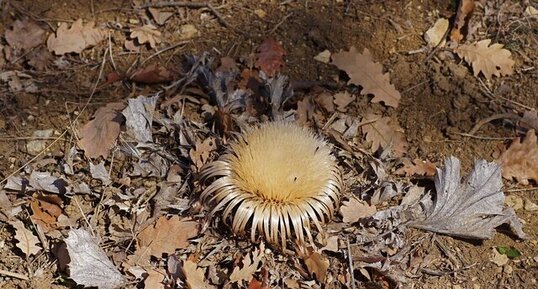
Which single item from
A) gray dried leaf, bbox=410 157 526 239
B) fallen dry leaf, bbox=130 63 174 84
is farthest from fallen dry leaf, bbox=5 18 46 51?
gray dried leaf, bbox=410 157 526 239

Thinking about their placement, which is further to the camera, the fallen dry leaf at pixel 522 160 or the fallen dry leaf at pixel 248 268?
the fallen dry leaf at pixel 522 160

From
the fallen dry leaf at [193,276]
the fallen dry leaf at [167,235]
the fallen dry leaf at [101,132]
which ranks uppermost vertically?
the fallen dry leaf at [101,132]

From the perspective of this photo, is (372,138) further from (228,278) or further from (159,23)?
(159,23)

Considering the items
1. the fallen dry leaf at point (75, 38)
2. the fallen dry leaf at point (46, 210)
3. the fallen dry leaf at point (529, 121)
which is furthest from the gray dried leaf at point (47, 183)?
the fallen dry leaf at point (529, 121)

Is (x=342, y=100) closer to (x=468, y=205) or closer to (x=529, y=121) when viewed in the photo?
(x=468, y=205)

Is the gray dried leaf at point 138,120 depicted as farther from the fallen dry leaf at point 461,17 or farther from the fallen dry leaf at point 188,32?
the fallen dry leaf at point 461,17

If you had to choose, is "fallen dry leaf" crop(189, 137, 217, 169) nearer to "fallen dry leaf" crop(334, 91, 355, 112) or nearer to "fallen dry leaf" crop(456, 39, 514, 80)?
"fallen dry leaf" crop(334, 91, 355, 112)

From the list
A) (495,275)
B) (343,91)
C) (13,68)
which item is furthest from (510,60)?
(13,68)

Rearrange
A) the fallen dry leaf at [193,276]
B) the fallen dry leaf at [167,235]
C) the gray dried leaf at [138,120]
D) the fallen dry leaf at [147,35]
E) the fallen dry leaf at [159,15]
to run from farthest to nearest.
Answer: the fallen dry leaf at [159,15], the fallen dry leaf at [147,35], the gray dried leaf at [138,120], the fallen dry leaf at [167,235], the fallen dry leaf at [193,276]
